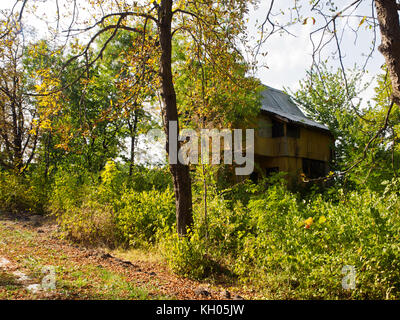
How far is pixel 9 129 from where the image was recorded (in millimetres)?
15641

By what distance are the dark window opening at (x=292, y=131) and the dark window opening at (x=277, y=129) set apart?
0.69m

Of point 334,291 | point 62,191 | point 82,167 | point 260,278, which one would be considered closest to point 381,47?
point 334,291

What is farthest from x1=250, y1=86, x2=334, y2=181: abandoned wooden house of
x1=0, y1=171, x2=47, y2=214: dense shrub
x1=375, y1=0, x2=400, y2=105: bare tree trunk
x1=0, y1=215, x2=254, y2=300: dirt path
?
x1=375, y1=0, x2=400, y2=105: bare tree trunk

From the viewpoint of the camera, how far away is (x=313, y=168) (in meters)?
19.5

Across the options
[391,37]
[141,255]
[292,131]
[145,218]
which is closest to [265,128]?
[292,131]

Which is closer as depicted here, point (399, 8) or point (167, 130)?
point (399, 8)

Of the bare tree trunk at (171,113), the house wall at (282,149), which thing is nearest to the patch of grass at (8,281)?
the bare tree trunk at (171,113)

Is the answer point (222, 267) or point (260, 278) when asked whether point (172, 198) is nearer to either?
point (222, 267)

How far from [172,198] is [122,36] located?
12.4 m

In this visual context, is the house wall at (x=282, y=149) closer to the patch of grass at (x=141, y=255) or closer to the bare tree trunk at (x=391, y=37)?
the patch of grass at (x=141, y=255)

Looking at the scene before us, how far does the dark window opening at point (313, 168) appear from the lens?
1894cm

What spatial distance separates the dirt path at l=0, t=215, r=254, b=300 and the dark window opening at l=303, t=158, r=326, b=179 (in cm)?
1405

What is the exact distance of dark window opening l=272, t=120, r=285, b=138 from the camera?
58.8 ft

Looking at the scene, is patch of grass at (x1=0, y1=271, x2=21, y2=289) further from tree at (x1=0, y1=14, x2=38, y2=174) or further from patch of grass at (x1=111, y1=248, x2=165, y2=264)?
tree at (x1=0, y1=14, x2=38, y2=174)
